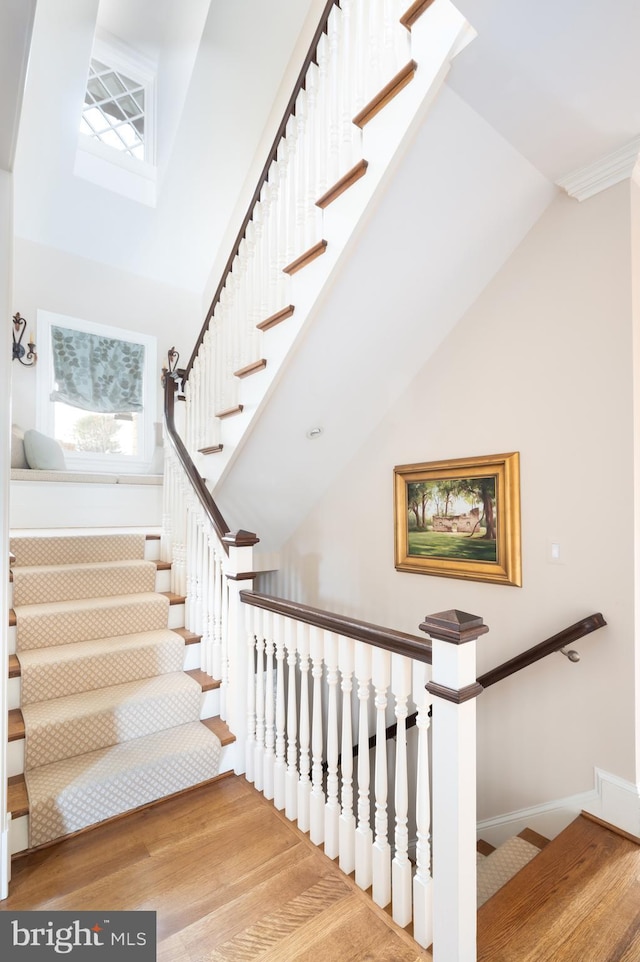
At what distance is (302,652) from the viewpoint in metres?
1.85

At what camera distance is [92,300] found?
12.8 feet

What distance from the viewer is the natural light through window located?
144 inches

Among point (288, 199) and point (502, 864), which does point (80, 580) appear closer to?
point (288, 199)

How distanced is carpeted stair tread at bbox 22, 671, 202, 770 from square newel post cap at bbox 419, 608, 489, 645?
4.99ft

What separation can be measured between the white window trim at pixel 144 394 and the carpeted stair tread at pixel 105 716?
7.48ft

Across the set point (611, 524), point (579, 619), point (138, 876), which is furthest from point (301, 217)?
point (138, 876)

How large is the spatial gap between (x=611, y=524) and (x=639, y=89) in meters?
1.56

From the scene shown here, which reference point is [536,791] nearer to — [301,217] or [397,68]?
[301,217]

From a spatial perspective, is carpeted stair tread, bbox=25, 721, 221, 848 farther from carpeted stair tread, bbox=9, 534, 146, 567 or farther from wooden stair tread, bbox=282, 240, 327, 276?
wooden stair tread, bbox=282, 240, 327, 276

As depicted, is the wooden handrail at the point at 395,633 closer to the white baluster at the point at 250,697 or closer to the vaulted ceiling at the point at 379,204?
the white baluster at the point at 250,697

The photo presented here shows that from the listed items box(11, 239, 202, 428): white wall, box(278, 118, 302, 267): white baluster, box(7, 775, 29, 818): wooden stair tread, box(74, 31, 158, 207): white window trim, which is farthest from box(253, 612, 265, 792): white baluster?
box(74, 31, 158, 207): white window trim

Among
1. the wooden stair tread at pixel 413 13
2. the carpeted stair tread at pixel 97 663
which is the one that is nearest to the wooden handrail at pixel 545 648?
the carpeted stair tread at pixel 97 663

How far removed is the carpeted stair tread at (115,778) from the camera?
1.68 meters

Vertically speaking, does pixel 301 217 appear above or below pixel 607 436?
above
